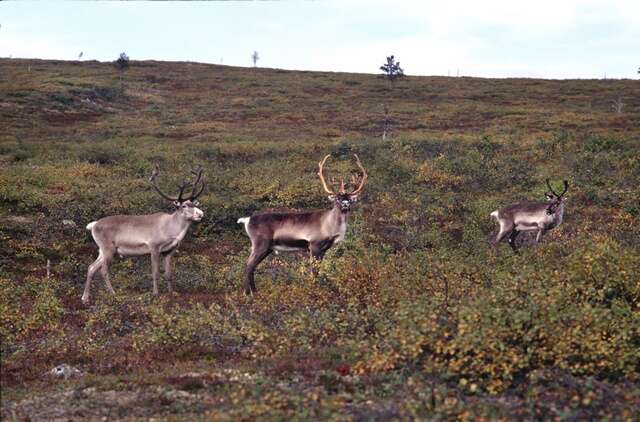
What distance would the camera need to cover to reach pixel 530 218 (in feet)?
74.6

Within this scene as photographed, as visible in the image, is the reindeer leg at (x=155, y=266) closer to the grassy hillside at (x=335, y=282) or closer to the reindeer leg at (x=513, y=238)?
the grassy hillside at (x=335, y=282)

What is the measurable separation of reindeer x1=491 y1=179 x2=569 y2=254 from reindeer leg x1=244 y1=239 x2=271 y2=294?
808 centimetres

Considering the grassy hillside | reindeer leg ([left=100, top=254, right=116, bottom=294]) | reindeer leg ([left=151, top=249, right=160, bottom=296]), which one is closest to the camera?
the grassy hillside

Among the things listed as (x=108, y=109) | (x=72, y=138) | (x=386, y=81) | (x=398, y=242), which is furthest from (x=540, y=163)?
(x=386, y=81)

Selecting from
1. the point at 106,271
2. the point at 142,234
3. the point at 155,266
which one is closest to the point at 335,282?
the point at 155,266

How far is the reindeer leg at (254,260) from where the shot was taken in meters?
17.2

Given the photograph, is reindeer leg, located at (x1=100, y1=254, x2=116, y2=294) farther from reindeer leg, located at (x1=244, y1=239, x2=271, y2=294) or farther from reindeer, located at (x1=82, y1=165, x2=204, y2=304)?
reindeer leg, located at (x1=244, y1=239, x2=271, y2=294)

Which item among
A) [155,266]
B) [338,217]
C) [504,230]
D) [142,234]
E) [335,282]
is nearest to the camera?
[335,282]

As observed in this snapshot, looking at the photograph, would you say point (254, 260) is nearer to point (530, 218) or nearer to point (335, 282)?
point (335, 282)

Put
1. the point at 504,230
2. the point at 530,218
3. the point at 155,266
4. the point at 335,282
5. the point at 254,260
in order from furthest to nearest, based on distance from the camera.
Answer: the point at 504,230
the point at 530,218
the point at 155,266
the point at 254,260
the point at 335,282

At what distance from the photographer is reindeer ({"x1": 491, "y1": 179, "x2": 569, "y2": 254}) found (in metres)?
22.7

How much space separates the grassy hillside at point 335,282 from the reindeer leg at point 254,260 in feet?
1.67

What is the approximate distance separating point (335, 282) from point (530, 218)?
1006 cm

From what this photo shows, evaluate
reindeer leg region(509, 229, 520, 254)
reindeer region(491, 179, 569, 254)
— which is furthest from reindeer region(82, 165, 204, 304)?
reindeer leg region(509, 229, 520, 254)
